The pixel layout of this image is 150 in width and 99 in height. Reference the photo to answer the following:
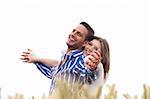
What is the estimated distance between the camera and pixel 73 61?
182 inches

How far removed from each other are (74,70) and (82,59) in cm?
17

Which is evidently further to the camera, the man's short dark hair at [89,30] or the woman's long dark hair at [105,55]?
the man's short dark hair at [89,30]

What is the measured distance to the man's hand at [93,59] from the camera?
13.4ft

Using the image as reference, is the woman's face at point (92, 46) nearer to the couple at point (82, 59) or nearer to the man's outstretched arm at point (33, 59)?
the couple at point (82, 59)

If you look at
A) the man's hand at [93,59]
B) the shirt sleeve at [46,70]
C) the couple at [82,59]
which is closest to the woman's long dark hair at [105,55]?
the couple at [82,59]

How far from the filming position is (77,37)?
15.6 ft

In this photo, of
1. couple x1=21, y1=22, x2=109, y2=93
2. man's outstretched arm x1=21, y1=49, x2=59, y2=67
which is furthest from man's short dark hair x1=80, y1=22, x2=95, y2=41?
man's outstretched arm x1=21, y1=49, x2=59, y2=67

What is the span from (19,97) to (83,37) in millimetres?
3371

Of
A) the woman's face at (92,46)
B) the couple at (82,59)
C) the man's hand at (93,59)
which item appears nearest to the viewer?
the man's hand at (93,59)

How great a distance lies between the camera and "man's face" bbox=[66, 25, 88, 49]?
4762 mm

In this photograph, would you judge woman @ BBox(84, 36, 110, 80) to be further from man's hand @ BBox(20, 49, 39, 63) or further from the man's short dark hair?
man's hand @ BBox(20, 49, 39, 63)

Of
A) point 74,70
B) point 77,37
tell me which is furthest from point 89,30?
point 74,70

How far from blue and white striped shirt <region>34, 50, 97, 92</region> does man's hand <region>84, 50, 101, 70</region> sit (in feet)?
0.25

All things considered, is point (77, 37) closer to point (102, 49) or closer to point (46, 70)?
point (102, 49)
